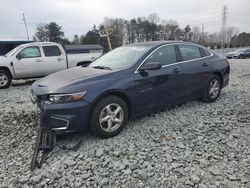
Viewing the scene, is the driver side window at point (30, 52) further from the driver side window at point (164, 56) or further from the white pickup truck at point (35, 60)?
the driver side window at point (164, 56)

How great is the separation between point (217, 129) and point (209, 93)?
1655 mm

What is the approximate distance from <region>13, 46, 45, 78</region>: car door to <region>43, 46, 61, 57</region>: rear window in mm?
254

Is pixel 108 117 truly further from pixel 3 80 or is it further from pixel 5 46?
pixel 5 46

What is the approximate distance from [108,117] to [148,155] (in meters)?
0.92

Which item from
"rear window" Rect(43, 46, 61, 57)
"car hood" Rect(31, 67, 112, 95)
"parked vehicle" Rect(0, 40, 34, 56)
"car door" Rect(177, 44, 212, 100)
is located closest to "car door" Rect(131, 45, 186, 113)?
"car door" Rect(177, 44, 212, 100)

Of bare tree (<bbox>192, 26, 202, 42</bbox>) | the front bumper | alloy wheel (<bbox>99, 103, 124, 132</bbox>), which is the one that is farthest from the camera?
bare tree (<bbox>192, 26, 202, 42</bbox>)

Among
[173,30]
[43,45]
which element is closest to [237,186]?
[43,45]

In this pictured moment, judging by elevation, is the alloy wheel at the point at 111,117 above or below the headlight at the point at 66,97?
below

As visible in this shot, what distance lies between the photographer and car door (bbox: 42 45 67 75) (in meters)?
10.3

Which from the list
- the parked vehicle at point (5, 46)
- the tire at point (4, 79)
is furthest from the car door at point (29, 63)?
the parked vehicle at point (5, 46)

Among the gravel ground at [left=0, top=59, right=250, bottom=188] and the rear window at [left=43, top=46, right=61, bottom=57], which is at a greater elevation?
the rear window at [left=43, top=46, right=61, bottom=57]

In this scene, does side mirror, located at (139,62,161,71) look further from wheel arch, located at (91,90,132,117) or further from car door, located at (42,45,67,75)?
car door, located at (42,45,67,75)

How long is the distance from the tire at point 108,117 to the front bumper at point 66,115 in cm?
17

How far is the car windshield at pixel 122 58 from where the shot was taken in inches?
181
